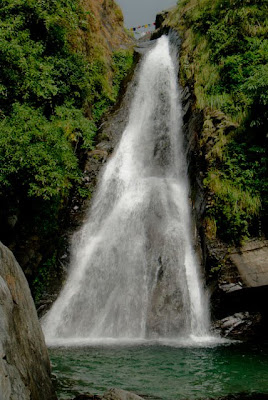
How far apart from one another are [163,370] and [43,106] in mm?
10867

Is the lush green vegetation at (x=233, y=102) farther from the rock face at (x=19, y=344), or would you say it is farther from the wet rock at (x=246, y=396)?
the rock face at (x=19, y=344)

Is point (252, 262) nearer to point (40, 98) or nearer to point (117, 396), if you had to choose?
point (117, 396)

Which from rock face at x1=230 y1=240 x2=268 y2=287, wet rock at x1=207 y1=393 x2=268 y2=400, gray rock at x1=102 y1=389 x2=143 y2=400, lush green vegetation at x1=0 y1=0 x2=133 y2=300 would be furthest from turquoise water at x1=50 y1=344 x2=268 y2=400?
lush green vegetation at x1=0 y1=0 x2=133 y2=300

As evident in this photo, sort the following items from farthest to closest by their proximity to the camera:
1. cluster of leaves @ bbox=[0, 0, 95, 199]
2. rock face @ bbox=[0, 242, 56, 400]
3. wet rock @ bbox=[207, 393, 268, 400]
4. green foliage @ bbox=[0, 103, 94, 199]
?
cluster of leaves @ bbox=[0, 0, 95, 199], green foliage @ bbox=[0, 103, 94, 199], wet rock @ bbox=[207, 393, 268, 400], rock face @ bbox=[0, 242, 56, 400]

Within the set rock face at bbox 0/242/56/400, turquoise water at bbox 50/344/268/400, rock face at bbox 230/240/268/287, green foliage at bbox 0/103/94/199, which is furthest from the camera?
green foliage at bbox 0/103/94/199

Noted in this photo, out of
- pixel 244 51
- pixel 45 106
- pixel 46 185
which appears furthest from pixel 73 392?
pixel 244 51

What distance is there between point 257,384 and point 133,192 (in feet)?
29.3

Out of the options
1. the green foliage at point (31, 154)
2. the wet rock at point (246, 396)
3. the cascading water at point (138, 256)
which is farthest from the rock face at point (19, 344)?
the green foliage at point (31, 154)

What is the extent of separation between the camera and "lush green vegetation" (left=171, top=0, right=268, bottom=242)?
1023cm

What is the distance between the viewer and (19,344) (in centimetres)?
349

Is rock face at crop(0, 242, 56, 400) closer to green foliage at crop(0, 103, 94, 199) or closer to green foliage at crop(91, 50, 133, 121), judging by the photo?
green foliage at crop(0, 103, 94, 199)

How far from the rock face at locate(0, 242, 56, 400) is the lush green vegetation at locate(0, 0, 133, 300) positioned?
6.20 meters

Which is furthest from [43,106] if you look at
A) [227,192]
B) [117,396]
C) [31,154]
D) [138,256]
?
[117,396]

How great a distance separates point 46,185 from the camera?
10742mm
